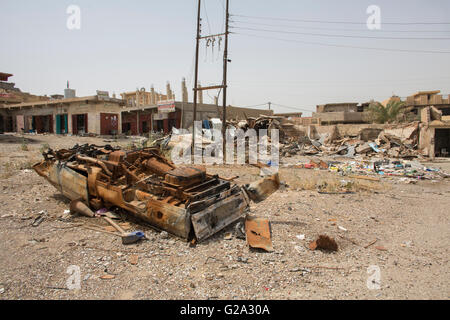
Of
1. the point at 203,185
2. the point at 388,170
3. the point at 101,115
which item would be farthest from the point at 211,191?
the point at 101,115

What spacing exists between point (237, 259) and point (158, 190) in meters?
1.72

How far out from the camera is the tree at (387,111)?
2431 centimetres

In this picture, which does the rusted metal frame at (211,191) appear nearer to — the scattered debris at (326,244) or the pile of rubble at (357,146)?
the scattered debris at (326,244)

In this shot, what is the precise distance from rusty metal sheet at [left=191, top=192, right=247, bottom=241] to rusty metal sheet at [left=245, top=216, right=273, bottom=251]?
0.25m

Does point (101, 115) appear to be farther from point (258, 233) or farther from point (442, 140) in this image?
point (442, 140)

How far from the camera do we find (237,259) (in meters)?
3.41

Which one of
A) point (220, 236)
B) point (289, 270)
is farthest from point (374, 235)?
point (220, 236)

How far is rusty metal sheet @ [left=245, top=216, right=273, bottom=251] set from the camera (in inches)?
146
